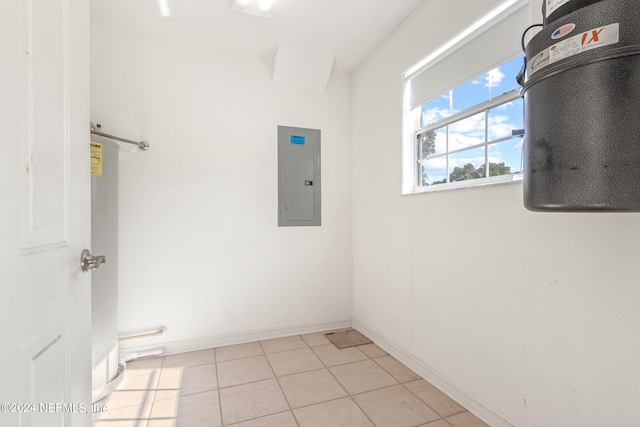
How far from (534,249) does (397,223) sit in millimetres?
1064

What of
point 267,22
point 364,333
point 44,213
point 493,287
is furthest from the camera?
point 364,333

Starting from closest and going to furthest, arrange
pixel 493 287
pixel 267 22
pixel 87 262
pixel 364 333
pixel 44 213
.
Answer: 1. pixel 44 213
2. pixel 87 262
3. pixel 493 287
4. pixel 267 22
5. pixel 364 333

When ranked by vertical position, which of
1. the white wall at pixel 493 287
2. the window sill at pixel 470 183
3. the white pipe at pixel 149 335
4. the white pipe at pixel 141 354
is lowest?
the white pipe at pixel 141 354

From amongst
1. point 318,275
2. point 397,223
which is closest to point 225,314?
point 318,275

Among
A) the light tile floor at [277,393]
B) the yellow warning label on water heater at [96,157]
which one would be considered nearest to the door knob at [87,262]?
the yellow warning label on water heater at [96,157]

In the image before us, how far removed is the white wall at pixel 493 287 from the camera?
1115 mm

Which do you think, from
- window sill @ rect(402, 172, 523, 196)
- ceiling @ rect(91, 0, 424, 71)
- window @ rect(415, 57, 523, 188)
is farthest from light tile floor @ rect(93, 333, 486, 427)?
ceiling @ rect(91, 0, 424, 71)

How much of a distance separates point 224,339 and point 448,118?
2579 mm

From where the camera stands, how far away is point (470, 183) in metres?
1.80

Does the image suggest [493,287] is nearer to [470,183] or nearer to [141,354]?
[470,183]

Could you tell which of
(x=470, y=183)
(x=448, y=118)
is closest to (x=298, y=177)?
(x=448, y=118)

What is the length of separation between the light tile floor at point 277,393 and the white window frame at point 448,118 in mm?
1364

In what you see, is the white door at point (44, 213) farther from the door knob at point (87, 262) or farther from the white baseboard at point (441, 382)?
the white baseboard at point (441, 382)

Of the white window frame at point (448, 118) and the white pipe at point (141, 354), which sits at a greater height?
the white window frame at point (448, 118)
